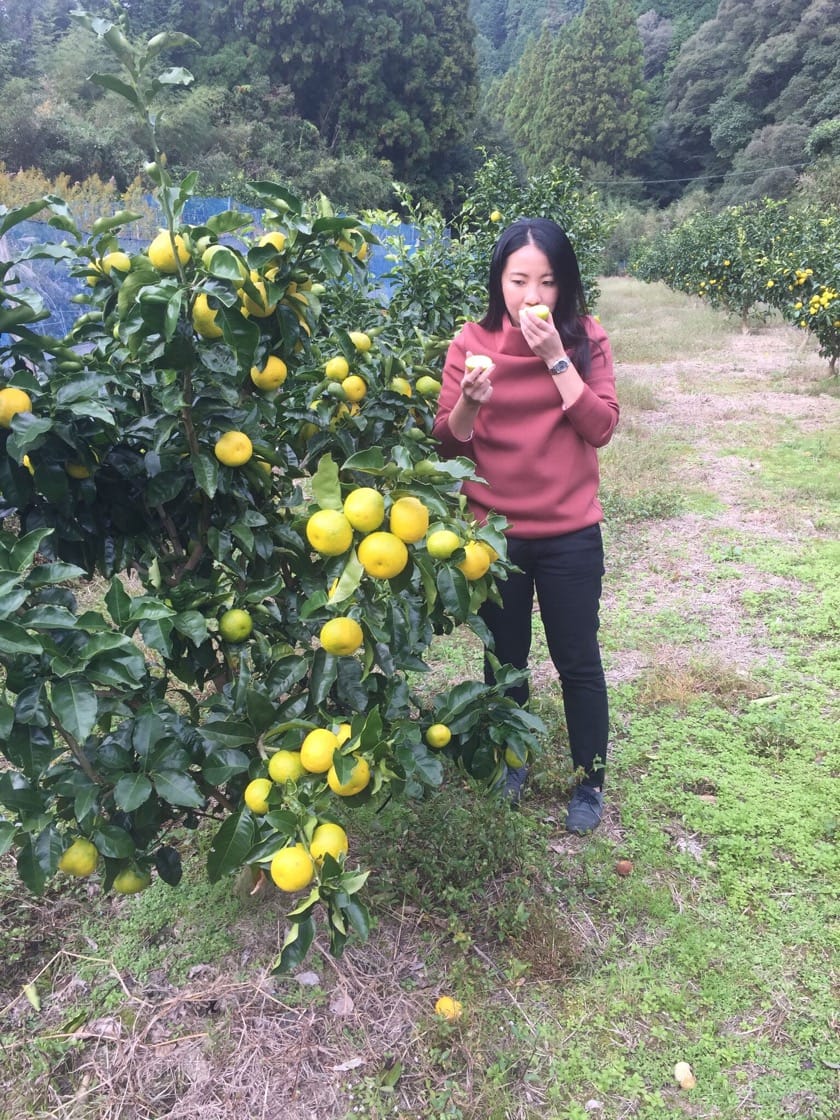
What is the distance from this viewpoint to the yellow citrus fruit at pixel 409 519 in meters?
1.01

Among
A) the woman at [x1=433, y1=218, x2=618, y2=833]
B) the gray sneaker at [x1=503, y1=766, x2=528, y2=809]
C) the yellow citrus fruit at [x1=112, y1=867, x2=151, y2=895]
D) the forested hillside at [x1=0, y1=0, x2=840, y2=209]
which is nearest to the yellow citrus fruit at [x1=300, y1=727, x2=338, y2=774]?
the yellow citrus fruit at [x1=112, y1=867, x2=151, y2=895]

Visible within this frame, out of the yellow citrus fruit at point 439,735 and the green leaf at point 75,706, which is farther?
Answer: the yellow citrus fruit at point 439,735

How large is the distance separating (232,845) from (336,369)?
88 centimetres

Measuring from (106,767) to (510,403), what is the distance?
3.86 feet

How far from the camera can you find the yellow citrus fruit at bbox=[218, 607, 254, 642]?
1.37 m

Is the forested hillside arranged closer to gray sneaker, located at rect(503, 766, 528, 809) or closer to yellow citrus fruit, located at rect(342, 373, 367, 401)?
yellow citrus fruit, located at rect(342, 373, 367, 401)

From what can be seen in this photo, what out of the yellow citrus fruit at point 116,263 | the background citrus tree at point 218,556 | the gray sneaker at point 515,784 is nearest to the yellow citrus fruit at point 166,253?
the background citrus tree at point 218,556

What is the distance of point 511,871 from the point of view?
198 cm

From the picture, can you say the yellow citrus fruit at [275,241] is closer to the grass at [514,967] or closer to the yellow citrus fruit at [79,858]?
the yellow citrus fruit at [79,858]

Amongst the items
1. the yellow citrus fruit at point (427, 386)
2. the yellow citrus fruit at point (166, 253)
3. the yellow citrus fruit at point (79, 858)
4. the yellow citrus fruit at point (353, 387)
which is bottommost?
the yellow citrus fruit at point (79, 858)

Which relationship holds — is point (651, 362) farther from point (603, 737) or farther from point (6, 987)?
point (6, 987)

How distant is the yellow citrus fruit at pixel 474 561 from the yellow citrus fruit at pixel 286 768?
412 mm

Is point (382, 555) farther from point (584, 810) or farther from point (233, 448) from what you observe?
point (584, 810)

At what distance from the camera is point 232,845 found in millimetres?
1207
